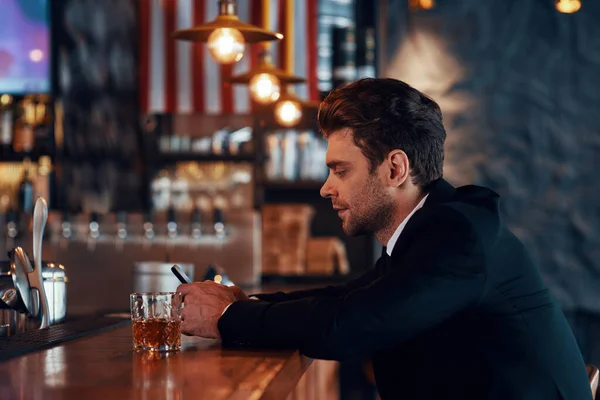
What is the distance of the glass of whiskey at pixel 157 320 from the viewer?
1816mm

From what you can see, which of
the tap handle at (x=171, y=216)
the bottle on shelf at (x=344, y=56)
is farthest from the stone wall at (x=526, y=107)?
the tap handle at (x=171, y=216)

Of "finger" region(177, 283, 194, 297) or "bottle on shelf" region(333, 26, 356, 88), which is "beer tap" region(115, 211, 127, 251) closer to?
"bottle on shelf" region(333, 26, 356, 88)

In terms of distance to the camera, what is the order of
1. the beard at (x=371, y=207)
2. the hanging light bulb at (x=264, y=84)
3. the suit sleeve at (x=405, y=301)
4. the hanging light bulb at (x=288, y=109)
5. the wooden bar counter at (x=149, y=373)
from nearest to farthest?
the wooden bar counter at (x=149, y=373)
the suit sleeve at (x=405, y=301)
the beard at (x=371, y=207)
the hanging light bulb at (x=264, y=84)
the hanging light bulb at (x=288, y=109)

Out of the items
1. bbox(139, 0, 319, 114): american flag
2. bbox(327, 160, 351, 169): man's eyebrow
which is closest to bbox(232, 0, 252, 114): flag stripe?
bbox(139, 0, 319, 114): american flag

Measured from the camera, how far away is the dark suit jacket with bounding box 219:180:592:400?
5.24 feet

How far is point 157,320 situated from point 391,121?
0.65 metres

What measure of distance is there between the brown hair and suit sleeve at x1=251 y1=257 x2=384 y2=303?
333 millimetres

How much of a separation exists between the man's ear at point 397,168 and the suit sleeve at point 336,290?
11.6 inches

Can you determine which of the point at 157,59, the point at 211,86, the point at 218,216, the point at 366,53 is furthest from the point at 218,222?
the point at 366,53

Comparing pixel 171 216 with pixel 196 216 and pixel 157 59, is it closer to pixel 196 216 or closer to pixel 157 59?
pixel 196 216

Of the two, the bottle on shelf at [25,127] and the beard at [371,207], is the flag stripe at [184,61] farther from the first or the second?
the beard at [371,207]

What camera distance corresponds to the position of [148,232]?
575 cm

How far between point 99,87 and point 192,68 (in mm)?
909

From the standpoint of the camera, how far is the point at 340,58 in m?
6.18
